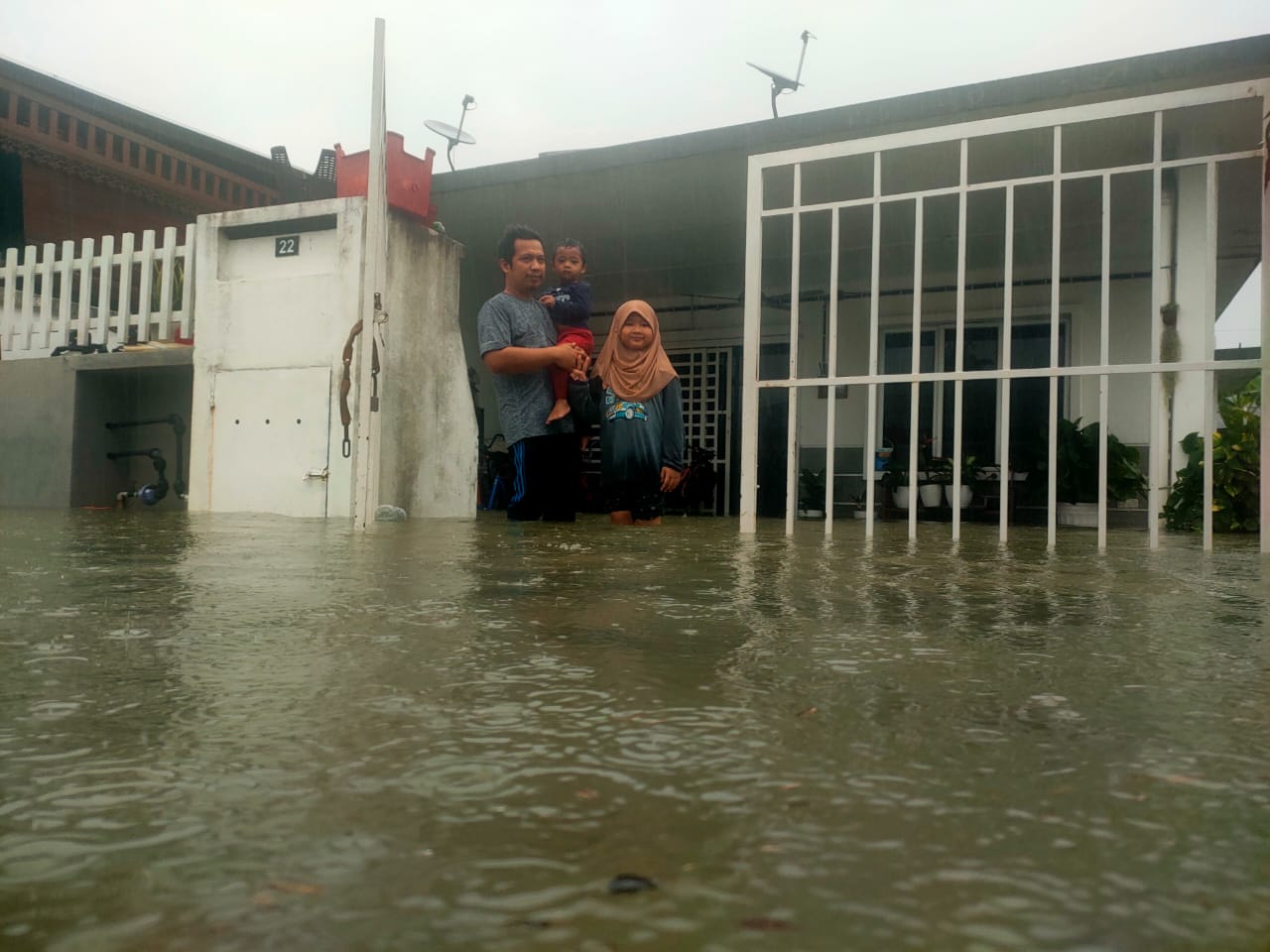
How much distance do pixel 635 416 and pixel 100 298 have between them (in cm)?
465

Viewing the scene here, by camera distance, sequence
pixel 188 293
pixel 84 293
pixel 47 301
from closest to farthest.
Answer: pixel 188 293, pixel 84 293, pixel 47 301

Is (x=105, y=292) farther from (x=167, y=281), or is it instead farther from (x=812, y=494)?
(x=812, y=494)

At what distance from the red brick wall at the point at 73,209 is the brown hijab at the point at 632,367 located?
23.3ft

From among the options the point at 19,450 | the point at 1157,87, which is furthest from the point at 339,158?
the point at 1157,87

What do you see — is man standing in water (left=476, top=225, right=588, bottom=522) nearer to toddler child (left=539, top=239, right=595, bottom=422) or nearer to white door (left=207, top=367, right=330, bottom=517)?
toddler child (left=539, top=239, right=595, bottom=422)

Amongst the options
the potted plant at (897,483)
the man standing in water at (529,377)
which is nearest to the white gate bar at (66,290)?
the man standing in water at (529,377)

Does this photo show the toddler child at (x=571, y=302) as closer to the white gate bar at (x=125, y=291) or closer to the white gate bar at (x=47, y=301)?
the white gate bar at (x=125, y=291)

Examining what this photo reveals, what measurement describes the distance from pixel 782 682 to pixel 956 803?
0.42 meters

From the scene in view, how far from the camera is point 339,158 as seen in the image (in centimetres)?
707

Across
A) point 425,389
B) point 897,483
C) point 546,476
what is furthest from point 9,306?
point 897,483

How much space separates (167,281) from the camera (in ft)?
25.1

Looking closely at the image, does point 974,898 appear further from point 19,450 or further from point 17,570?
point 19,450

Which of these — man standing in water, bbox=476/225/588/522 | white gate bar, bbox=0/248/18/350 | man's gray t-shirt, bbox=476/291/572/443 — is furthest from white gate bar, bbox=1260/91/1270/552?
white gate bar, bbox=0/248/18/350

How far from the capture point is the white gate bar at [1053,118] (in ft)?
13.1
